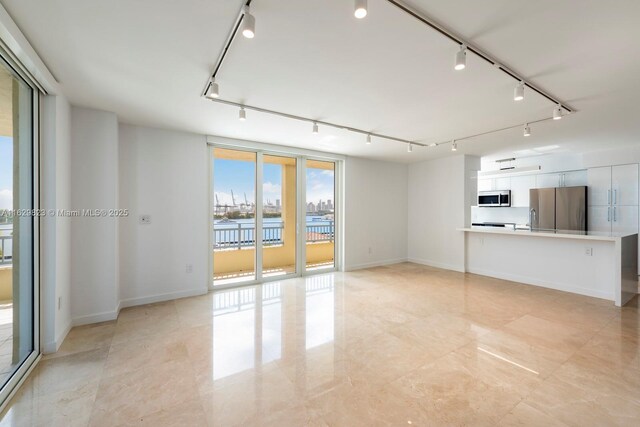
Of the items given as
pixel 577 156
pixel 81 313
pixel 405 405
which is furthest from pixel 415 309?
pixel 577 156

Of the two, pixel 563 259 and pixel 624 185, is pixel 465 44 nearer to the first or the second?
pixel 563 259

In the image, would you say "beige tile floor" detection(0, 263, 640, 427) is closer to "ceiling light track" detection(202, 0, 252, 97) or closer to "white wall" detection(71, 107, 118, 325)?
"white wall" detection(71, 107, 118, 325)

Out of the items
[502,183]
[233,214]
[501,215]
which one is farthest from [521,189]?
[233,214]

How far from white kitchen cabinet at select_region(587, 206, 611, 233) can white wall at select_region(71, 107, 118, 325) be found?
8.45 m

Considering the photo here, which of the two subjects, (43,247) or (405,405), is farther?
(43,247)

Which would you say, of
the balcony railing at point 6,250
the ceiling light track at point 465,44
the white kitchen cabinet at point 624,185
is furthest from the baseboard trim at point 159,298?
the white kitchen cabinet at point 624,185

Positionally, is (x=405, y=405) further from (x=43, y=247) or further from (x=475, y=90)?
(x=43, y=247)

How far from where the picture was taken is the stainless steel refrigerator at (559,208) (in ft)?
18.4

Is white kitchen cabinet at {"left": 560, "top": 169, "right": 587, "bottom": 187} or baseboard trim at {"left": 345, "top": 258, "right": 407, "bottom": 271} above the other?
white kitchen cabinet at {"left": 560, "top": 169, "right": 587, "bottom": 187}

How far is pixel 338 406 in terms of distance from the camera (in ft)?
6.11

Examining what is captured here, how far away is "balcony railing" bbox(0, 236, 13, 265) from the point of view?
2.09m

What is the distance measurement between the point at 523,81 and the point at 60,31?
3637mm

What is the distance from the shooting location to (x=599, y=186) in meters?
5.51

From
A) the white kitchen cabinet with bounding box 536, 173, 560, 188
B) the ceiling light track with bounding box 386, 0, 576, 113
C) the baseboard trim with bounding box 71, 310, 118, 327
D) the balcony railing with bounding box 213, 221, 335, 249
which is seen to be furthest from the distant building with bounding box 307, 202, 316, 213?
the white kitchen cabinet with bounding box 536, 173, 560, 188
